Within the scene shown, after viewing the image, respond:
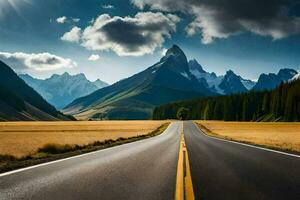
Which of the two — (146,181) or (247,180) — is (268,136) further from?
(146,181)

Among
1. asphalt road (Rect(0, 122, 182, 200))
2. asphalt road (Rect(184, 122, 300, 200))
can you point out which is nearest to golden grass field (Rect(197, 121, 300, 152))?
asphalt road (Rect(184, 122, 300, 200))

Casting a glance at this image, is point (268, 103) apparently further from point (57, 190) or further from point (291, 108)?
point (57, 190)

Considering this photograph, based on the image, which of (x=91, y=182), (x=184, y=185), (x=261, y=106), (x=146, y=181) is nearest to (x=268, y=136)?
(x=146, y=181)

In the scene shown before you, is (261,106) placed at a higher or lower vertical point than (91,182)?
higher

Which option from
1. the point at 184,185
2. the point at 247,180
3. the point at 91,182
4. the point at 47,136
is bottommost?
the point at 47,136

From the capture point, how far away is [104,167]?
1315 centimetres

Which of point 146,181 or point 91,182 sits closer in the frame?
point 91,182

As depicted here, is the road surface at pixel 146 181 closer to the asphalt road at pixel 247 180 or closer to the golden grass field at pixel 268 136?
the asphalt road at pixel 247 180

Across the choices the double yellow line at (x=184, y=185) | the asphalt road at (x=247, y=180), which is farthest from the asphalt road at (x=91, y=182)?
the asphalt road at (x=247, y=180)

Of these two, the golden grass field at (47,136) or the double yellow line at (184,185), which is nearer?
the double yellow line at (184,185)

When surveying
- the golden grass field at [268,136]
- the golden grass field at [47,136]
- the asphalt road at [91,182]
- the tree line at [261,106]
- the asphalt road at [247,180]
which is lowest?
the golden grass field at [47,136]

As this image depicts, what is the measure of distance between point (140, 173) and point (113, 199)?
410cm

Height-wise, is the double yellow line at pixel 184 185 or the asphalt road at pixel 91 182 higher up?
the double yellow line at pixel 184 185

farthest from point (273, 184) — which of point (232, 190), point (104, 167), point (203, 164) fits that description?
point (104, 167)
